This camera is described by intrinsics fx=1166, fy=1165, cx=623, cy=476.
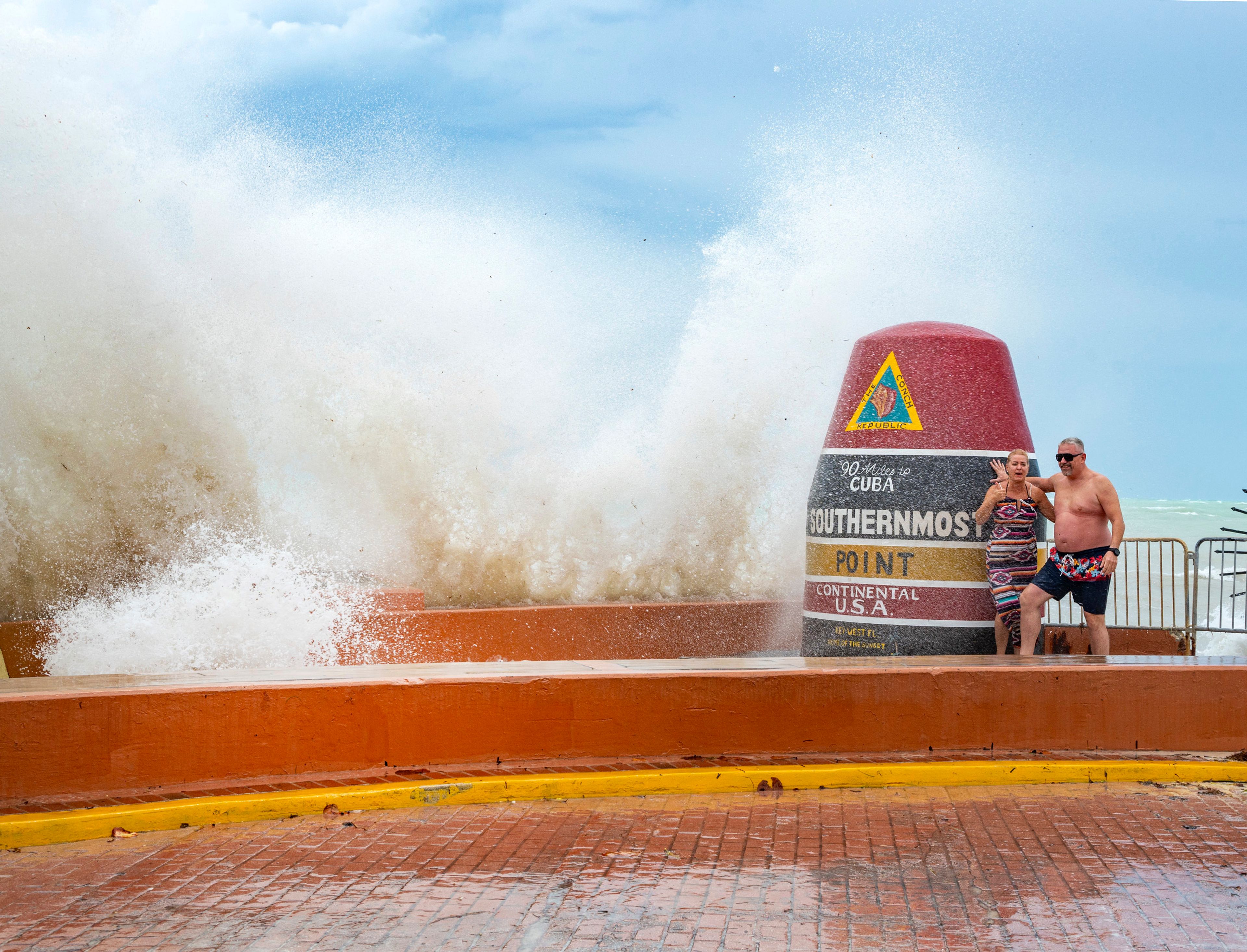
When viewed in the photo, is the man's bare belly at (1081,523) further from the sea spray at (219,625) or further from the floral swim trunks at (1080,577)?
the sea spray at (219,625)

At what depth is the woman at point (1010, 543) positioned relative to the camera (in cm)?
779

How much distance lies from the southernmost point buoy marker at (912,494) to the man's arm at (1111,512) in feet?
2.10

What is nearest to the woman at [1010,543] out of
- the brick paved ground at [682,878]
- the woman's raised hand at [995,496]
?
the woman's raised hand at [995,496]

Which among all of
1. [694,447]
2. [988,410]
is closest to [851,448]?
[988,410]

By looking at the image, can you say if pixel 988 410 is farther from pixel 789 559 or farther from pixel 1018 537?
pixel 789 559

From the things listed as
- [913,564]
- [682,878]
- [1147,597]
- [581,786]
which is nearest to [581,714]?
[581,786]

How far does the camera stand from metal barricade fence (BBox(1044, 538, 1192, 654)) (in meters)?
9.34

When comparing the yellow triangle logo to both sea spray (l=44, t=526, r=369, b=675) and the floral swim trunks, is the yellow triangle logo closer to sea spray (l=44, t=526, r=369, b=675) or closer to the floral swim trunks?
the floral swim trunks

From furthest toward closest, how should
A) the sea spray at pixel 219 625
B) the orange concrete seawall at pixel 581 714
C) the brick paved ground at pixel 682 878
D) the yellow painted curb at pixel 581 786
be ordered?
1. the sea spray at pixel 219 625
2. the orange concrete seawall at pixel 581 714
3. the yellow painted curb at pixel 581 786
4. the brick paved ground at pixel 682 878

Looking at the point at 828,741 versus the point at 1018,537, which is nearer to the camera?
the point at 828,741

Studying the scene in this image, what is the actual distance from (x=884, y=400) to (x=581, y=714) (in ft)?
11.3

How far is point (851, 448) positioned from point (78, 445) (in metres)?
7.96

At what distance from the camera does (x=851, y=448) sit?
8242 mm

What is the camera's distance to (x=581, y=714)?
6113mm
